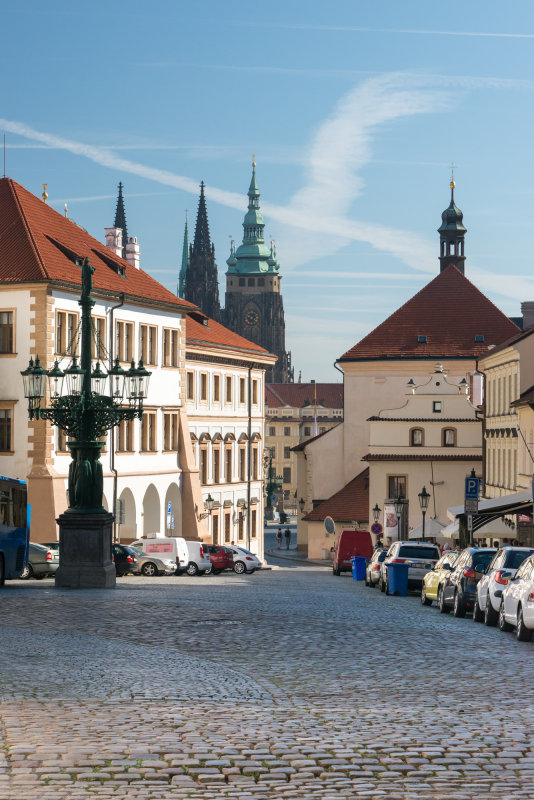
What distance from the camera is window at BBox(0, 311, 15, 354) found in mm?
57250

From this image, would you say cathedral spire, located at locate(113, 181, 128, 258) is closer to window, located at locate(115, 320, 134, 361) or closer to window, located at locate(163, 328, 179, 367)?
window, located at locate(163, 328, 179, 367)

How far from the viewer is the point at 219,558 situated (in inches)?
2217

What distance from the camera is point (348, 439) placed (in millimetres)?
92688

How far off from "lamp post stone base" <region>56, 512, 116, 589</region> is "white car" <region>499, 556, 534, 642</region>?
10180mm

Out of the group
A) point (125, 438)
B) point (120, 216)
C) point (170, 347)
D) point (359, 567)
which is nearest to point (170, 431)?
point (170, 347)

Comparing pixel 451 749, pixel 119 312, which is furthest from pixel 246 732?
pixel 119 312

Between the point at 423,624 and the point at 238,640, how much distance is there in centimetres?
498

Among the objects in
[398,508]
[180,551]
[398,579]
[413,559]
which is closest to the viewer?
[398,579]

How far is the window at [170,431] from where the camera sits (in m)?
68.6

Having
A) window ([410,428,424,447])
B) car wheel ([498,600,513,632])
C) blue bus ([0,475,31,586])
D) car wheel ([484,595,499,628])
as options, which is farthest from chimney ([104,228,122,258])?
car wheel ([498,600,513,632])

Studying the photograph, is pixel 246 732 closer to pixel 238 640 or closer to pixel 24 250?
pixel 238 640

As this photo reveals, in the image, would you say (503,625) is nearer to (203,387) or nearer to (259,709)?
(259,709)

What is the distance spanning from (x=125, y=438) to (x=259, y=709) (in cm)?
5212

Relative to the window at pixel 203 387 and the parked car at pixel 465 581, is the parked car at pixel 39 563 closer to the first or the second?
the parked car at pixel 465 581
